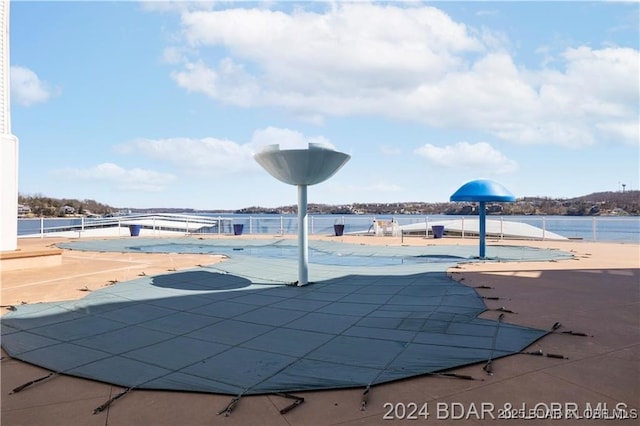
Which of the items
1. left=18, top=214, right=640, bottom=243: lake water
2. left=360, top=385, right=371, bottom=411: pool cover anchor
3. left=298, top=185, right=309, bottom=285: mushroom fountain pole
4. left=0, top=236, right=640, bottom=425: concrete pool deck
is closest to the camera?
left=0, top=236, right=640, bottom=425: concrete pool deck

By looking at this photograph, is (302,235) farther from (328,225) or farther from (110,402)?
(328,225)

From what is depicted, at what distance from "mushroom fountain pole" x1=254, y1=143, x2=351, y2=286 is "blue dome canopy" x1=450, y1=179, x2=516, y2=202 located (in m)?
5.63

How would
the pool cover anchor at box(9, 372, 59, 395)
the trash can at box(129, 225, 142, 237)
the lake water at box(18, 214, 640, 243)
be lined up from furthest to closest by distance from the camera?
the trash can at box(129, 225, 142, 237)
the lake water at box(18, 214, 640, 243)
the pool cover anchor at box(9, 372, 59, 395)

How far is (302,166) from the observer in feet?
22.7

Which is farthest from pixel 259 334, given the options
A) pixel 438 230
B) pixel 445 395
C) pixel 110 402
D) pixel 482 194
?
pixel 438 230

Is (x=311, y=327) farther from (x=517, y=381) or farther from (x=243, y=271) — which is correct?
(x=243, y=271)

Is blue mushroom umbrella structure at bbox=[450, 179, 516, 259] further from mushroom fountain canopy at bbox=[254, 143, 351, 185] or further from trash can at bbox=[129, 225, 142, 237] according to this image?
trash can at bbox=[129, 225, 142, 237]

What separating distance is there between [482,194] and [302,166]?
6729 millimetres

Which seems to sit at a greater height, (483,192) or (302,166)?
(302,166)

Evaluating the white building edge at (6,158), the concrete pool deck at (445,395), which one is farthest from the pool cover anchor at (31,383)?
the white building edge at (6,158)

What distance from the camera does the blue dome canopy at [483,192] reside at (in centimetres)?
1143

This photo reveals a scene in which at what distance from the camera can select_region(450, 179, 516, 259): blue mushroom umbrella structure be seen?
37.5ft

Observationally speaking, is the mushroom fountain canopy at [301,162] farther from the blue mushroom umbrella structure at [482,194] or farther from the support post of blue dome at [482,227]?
the support post of blue dome at [482,227]

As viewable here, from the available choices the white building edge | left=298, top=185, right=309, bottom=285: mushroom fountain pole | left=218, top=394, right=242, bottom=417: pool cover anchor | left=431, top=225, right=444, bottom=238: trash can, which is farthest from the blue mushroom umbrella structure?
the white building edge
